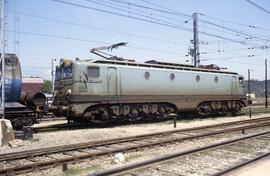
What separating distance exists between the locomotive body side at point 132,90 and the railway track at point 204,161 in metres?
8.14

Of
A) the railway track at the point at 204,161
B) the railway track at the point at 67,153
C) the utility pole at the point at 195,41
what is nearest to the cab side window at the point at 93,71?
the railway track at the point at 67,153

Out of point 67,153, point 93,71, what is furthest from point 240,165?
point 93,71

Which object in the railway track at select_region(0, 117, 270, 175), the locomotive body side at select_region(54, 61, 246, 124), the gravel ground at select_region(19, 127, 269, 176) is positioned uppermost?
the locomotive body side at select_region(54, 61, 246, 124)

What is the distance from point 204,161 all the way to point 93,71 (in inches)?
406

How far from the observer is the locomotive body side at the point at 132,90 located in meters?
19.4

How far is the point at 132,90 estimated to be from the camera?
2155cm

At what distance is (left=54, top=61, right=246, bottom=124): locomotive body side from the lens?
1936cm

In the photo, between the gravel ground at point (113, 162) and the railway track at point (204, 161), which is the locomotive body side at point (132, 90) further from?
the railway track at point (204, 161)

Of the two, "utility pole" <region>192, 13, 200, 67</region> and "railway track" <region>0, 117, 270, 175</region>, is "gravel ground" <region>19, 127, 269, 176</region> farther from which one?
"utility pole" <region>192, 13, 200, 67</region>

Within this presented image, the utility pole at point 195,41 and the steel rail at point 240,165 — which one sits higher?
the utility pole at point 195,41

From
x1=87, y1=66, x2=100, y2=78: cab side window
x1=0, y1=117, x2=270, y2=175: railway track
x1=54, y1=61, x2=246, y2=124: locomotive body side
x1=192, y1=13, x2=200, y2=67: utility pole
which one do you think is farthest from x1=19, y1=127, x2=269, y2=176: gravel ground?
x1=192, y1=13, x2=200, y2=67: utility pole

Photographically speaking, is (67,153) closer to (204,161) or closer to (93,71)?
(204,161)

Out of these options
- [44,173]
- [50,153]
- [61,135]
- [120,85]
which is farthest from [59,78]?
[44,173]

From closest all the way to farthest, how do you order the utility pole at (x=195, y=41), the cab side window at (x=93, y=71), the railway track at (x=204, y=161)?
the railway track at (x=204, y=161) < the cab side window at (x=93, y=71) < the utility pole at (x=195, y=41)
